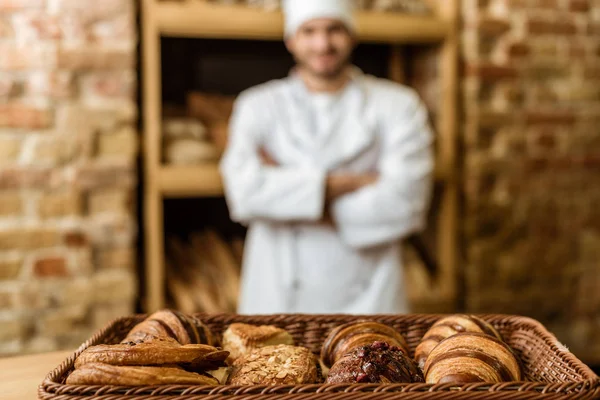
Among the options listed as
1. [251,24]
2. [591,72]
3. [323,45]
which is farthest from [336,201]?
[591,72]

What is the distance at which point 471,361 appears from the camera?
737 millimetres

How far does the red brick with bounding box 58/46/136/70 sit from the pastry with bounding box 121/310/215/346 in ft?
4.38

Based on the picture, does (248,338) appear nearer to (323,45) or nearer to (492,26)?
(323,45)

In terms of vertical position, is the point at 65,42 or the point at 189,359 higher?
the point at 65,42

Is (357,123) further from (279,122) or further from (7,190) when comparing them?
(7,190)

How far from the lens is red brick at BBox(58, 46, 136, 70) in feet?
6.60

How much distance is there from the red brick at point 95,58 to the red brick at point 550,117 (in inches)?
59.1

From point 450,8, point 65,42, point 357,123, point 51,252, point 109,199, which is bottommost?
point 51,252

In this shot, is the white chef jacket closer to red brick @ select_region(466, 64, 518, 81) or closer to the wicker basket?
red brick @ select_region(466, 64, 518, 81)

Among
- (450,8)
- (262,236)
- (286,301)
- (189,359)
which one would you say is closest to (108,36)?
(262,236)

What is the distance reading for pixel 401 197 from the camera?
1931 millimetres

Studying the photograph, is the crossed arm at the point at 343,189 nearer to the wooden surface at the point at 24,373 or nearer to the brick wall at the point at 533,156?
the brick wall at the point at 533,156

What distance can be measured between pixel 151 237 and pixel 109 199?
0.19 metres

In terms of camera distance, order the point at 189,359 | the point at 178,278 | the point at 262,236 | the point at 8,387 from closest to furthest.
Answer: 1. the point at 189,359
2. the point at 8,387
3. the point at 262,236
4. the point at 178,278
